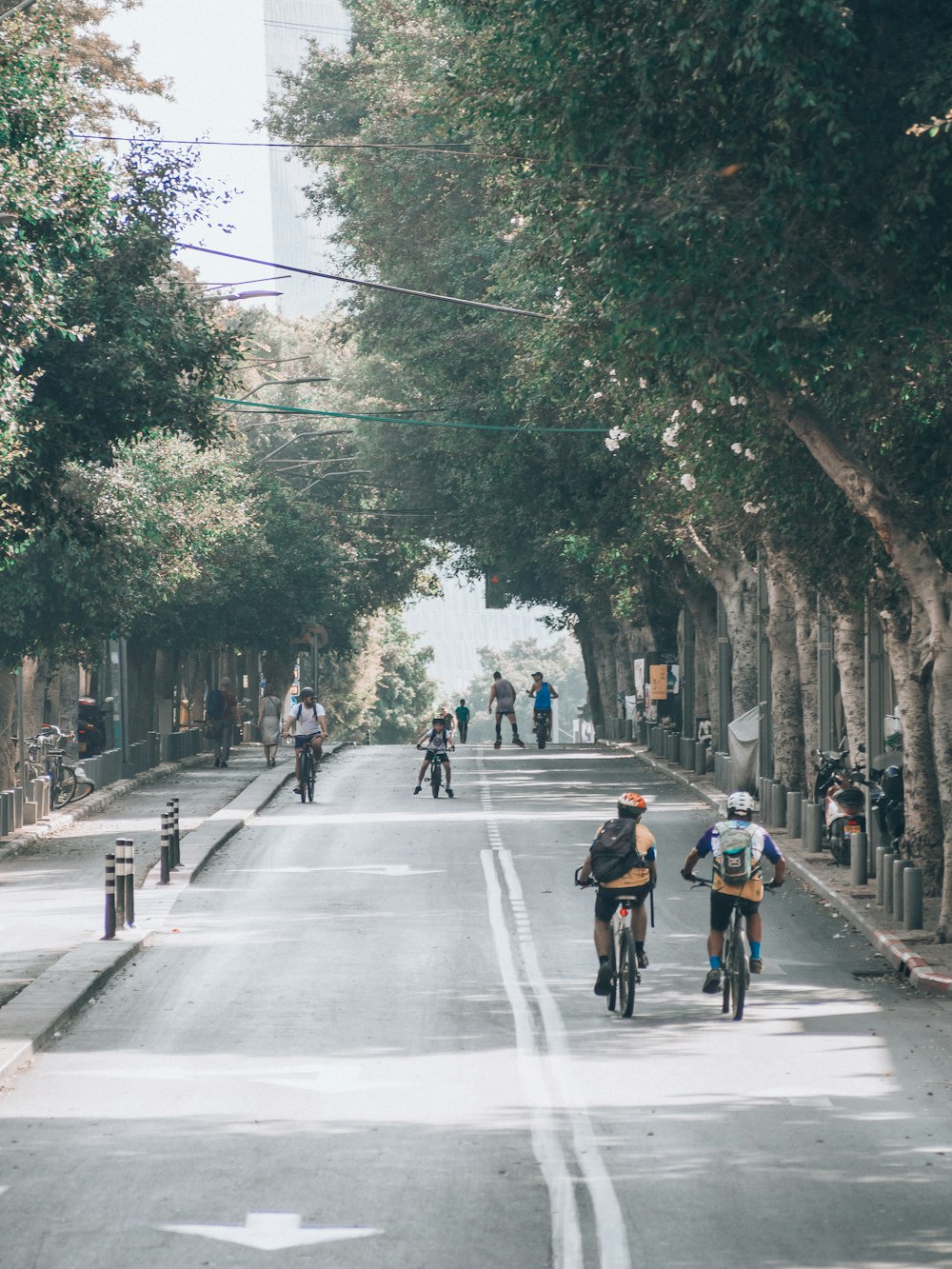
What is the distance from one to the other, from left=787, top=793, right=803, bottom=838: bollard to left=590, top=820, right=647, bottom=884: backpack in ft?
40.7

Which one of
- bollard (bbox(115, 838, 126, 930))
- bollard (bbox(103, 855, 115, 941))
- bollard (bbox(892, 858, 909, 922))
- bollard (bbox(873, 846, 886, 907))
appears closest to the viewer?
bollard (bbox(103, 855, 115, 941))

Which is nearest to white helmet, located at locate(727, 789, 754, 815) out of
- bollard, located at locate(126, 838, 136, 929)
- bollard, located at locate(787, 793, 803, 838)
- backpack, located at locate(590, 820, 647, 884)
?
backpack, located at locate(590, 820, 647, 884)

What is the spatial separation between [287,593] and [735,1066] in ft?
130

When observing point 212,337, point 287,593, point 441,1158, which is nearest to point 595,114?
point 212,337

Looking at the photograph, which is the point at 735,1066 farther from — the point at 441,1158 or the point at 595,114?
the point at 595,114

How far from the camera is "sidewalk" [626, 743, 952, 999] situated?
52.5 feet

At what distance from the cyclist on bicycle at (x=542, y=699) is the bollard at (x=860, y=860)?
28.7 meters

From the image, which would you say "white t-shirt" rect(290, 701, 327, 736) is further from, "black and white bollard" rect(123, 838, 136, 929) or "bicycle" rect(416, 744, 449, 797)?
"black and white bollard" rect(123, 838, 136, 929)

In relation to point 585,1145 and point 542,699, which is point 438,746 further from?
point 585,1145

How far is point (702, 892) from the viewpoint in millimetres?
22375

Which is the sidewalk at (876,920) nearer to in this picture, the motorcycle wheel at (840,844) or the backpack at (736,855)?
the motorcycle wheel at (840,844)

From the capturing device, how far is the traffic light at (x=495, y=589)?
51438 millimetres

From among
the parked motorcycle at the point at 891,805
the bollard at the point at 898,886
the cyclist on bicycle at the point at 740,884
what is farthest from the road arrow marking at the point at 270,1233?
the parked motorcycle at the point at 891,805

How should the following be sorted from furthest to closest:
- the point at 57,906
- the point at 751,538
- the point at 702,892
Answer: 1. the point at 751,538
2. the point at 702,892
3. the point at 57,906
